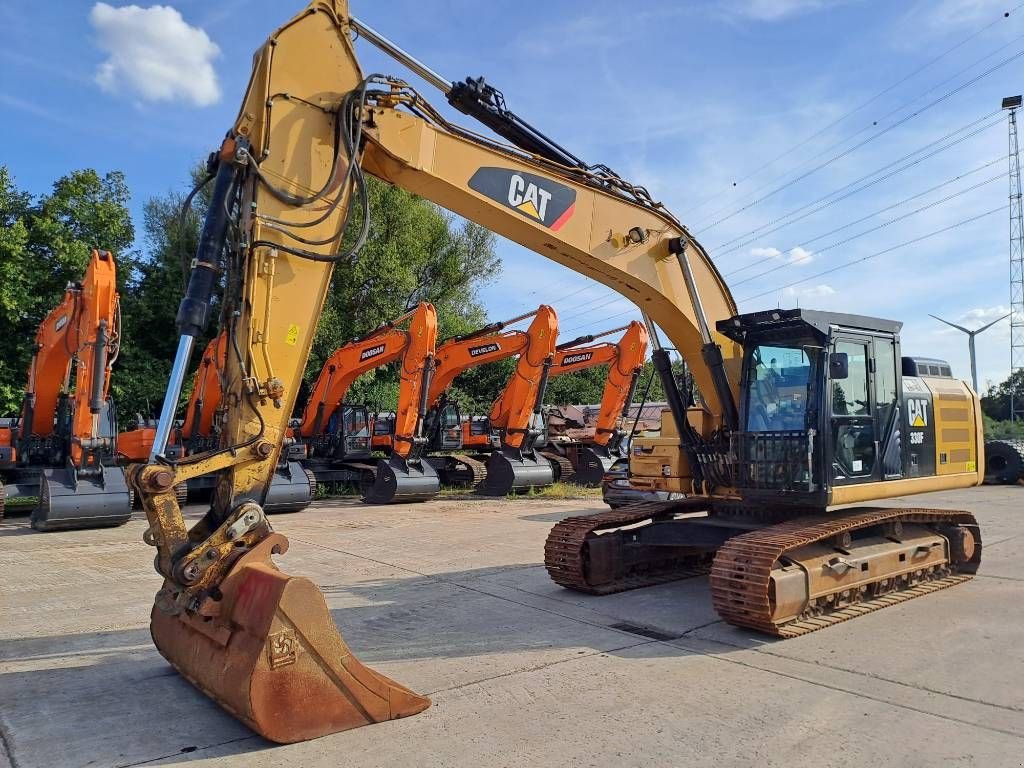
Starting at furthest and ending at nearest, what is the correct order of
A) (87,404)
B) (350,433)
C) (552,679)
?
(350,433) < (87,404) < (552,679)

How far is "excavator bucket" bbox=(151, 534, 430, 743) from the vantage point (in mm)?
3883

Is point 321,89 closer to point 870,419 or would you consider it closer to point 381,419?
point 870,419

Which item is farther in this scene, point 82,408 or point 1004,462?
point 1004,462

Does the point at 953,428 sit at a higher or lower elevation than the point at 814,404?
lower

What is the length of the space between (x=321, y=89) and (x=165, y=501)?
266 cm

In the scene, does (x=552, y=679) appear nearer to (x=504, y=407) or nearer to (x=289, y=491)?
(x=289, y=491)

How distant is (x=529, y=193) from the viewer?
5875mm

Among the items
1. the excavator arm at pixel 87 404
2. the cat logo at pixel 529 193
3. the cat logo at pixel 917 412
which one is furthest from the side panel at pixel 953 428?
the excavator arm at pixel 87 404

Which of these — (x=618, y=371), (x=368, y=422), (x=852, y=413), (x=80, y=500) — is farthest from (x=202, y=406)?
(x=852, y=413)

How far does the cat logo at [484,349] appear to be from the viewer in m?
17.9

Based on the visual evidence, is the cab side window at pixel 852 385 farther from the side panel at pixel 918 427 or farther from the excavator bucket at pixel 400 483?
the excavator bucket at pixel 400 483

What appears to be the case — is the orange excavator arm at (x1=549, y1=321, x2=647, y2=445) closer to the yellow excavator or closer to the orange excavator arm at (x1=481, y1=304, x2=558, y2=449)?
the orange excavator arm at (x1=481, y1=304, x2=558, y2=449)

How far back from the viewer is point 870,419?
22.4 feet

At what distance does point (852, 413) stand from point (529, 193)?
132 inches
